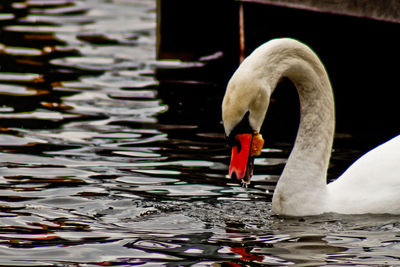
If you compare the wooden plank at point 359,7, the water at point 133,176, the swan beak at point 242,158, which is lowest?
the water at point 133,176

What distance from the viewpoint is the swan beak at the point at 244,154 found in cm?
541

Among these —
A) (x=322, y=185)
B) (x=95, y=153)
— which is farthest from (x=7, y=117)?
(x=322, y=185)

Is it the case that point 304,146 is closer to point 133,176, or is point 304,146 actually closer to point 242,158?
point 242,158

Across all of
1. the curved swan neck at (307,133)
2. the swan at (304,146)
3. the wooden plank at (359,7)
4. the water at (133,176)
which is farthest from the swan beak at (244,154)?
the wooden plank at (359,7)

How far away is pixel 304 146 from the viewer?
19.8ft

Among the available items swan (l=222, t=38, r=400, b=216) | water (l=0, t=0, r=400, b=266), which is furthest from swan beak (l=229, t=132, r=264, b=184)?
water (l=0, t=0, r=400, b=266)

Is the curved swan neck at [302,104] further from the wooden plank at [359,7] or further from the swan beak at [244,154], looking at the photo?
the wooden plank at [359,7]

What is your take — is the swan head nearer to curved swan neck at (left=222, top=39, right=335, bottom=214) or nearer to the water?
curved swan neck at (left=222, top=39, right=335, bottom=214)

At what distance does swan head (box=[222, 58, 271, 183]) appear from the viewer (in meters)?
5.25

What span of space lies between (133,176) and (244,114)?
1652 mm

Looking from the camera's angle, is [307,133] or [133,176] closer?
[307,133]

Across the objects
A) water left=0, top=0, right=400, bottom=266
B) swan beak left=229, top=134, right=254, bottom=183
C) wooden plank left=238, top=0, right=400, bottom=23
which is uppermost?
wooden plank left=238, top=0, right=400, bottom=23

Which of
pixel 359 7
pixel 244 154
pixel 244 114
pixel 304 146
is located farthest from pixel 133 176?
pixel 359 7

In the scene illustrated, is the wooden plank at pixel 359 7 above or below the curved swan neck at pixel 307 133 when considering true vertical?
above
